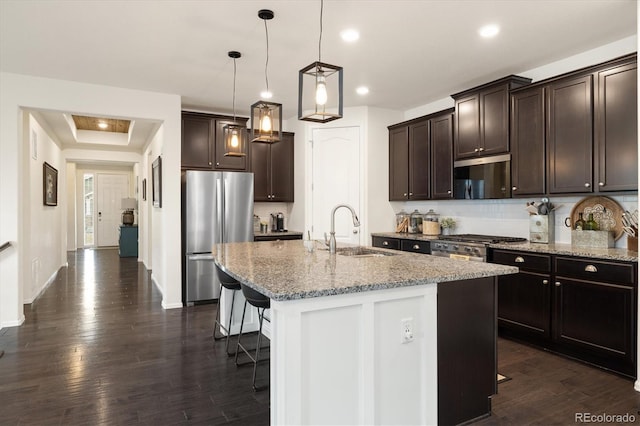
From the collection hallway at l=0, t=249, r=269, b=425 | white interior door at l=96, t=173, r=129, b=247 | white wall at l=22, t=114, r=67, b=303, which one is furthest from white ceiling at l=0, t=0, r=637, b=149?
white interior door at l=96, t=173, r=129, b=247

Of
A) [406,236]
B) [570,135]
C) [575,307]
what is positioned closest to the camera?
[575,307]

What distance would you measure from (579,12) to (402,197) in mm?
2973

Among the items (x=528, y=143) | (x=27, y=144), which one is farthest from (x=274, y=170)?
(x=528, y=143)

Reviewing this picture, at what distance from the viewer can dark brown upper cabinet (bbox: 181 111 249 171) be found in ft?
17.9

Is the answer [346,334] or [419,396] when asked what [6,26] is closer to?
[346,334]

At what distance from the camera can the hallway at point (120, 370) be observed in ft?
8.01

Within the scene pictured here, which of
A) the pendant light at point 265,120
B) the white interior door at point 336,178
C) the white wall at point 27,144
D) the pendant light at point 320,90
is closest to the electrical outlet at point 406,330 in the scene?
the pendant light at point 320,90

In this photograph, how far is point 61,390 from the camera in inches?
108

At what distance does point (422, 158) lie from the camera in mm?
5195

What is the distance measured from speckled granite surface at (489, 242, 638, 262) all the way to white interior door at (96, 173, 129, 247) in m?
11.2

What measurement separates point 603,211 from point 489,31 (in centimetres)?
186

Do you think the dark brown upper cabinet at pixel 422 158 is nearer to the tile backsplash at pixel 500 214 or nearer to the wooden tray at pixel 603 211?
the tile backsplash at pixel 500 214

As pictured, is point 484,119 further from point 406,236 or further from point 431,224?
point 406,236

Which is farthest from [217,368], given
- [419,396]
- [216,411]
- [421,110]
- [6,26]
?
[421,110]
